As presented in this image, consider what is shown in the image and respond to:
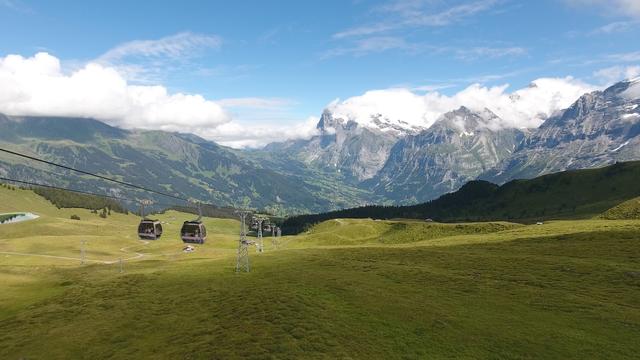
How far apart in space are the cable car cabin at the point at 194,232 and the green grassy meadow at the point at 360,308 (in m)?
7.80

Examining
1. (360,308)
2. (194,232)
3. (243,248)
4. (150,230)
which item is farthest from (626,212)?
(150,230)

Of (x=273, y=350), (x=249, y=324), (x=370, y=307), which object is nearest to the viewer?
(x=273, y=350)

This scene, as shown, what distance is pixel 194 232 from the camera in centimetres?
10050

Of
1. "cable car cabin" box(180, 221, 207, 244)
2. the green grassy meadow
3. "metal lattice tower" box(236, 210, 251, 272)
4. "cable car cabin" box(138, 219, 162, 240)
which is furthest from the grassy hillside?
"cable car cabin" box(138, 219, 162, 240)

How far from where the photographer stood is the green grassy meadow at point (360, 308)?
51.2 m

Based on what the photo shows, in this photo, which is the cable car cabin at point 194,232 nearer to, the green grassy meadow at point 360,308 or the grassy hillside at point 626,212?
the green grassy meadow at point 360,308

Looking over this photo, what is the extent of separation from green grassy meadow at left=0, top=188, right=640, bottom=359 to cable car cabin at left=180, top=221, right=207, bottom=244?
780cm

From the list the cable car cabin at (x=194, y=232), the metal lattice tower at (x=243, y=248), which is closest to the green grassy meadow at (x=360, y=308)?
the metal lattice tower at (x=243, y=248)

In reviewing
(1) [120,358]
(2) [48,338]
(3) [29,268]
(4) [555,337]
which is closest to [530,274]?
(4) [555,337]

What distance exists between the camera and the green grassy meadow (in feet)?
168

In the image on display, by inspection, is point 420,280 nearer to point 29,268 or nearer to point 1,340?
Answer: point 1,340

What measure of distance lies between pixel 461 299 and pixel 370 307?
1430 cm

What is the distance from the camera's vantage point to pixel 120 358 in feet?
180

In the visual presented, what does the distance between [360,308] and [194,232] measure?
5050 cm
